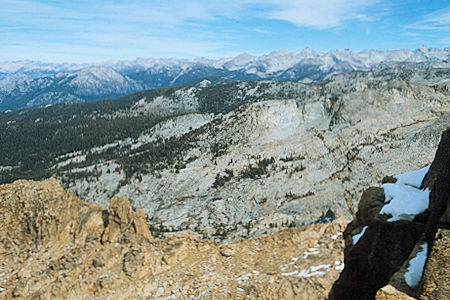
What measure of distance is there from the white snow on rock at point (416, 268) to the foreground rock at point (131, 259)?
→ 10.9 metres

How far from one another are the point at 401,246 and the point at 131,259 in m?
19.9

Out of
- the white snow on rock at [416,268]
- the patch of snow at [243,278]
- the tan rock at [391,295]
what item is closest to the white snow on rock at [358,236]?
the white snow on rock at [416,268]

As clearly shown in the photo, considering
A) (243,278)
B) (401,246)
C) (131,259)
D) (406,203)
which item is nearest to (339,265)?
(243,278)

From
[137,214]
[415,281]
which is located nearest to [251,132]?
[137,214]

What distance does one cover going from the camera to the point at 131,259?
23656 mm

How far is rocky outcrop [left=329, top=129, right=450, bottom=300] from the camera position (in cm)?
915

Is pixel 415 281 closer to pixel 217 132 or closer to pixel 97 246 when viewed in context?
pixel 97 246

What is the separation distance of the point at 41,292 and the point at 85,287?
3.15 metres

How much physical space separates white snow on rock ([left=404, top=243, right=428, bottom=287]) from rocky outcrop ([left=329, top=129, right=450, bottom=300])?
0.10ft

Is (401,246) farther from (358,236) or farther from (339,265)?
(339,265)

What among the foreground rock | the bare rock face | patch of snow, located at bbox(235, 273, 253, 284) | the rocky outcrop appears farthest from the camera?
patch of snow, located at bbox(235, 273, 253, 284)

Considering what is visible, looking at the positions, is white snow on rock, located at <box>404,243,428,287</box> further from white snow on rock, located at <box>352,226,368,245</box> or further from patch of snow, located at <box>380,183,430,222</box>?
white snow on rock, located at <box>352,226,368,245</box>

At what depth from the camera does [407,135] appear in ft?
261

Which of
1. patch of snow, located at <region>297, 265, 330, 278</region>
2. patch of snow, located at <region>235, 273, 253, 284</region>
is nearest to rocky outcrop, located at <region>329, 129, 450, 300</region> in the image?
patch of snow, located at <region>297, 265, 330, 278</region>
